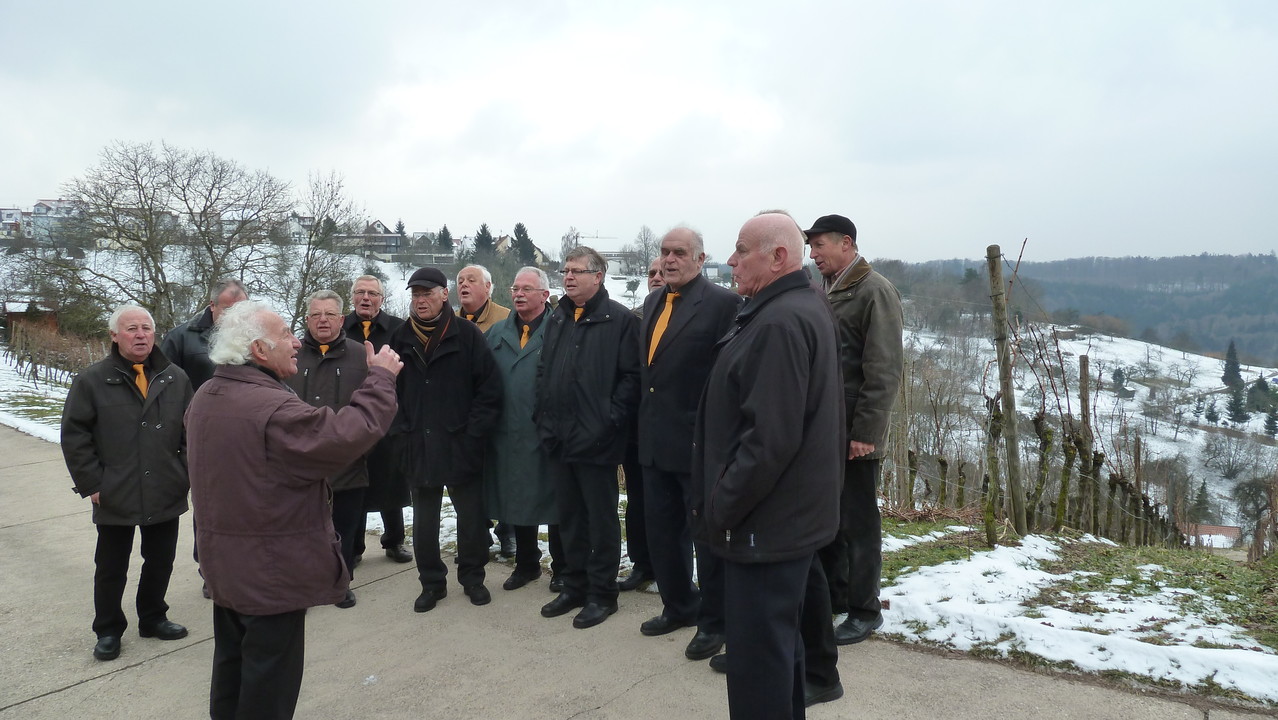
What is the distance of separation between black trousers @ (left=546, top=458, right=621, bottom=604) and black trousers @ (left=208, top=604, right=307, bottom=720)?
1.86 metres

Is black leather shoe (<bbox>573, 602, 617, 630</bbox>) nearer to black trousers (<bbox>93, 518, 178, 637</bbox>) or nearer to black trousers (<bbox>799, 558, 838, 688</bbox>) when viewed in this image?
black trousers (<bbox>799, 558, 838, 688</bbox>)

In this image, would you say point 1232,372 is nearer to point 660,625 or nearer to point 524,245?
point 524,245

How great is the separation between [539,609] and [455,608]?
1.73ft

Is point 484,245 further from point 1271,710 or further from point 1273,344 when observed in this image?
point 1273,344

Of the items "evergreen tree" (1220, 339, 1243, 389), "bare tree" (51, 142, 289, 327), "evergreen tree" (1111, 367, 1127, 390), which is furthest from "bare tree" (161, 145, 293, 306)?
"evergreen tree" (1220, 339, 1243, 389)

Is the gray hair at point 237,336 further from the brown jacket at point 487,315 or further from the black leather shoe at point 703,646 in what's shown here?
the brown jacket at point 487,315

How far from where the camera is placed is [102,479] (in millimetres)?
4090

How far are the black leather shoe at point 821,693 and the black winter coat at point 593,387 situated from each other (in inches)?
63.1

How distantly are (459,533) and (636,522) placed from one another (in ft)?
3.72

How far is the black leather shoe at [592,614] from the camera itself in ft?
14.1

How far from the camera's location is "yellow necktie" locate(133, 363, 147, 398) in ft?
13.9

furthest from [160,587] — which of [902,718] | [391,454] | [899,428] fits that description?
[899,428]

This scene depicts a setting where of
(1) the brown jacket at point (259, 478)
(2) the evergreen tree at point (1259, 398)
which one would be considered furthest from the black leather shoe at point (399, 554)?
(2) the evergreen tree at point (1259, 398)

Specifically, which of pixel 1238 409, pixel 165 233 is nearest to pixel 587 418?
pixel 165 233
